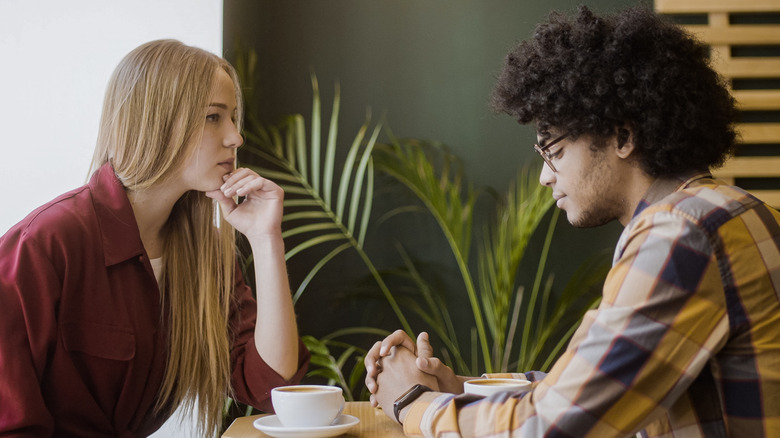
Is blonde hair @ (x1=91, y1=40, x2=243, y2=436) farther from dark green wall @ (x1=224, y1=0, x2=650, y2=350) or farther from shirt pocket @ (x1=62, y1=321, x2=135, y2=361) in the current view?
dark green wall @ (x1=224, y1=0, x2=650, y2=350)

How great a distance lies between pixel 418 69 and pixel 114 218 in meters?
1.77

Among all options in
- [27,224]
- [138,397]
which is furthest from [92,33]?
[138,397]

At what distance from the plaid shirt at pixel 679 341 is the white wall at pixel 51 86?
5.15 ft

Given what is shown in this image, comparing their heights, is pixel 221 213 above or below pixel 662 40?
below

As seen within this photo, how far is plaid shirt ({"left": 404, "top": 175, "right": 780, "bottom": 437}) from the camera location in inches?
35.7

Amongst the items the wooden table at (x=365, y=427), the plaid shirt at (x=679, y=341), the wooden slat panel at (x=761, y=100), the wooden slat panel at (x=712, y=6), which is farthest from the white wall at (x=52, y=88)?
the wooden slat panel at (x=761, y=100)

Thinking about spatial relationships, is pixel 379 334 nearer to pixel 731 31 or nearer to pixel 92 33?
pixel 92 33

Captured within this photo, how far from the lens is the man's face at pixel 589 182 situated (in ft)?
4.04

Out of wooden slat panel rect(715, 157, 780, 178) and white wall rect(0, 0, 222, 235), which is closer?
white wall rect(0, 0, 222, 235)

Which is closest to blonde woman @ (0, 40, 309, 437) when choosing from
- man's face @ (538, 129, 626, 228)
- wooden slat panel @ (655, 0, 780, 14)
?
man's face @ (538, 129, 626, 228)

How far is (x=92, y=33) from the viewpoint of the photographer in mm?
2119

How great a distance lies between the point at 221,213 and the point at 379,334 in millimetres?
1231

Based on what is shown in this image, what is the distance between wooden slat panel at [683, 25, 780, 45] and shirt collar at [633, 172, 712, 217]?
7.20 feet

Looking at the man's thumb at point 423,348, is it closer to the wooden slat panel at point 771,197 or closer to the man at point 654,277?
the man at point 654,277
